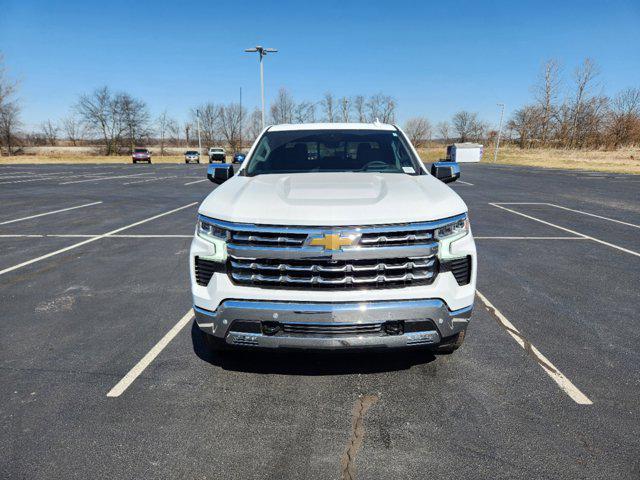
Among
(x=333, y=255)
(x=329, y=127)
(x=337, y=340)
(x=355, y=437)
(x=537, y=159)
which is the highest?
(x=537, y=159)

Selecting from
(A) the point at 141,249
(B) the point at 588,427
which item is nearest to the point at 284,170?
(B) the point at 588,427

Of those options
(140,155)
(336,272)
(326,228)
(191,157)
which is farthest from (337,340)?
(140,155)

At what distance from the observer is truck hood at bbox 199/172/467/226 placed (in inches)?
105

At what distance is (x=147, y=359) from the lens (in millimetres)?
3475

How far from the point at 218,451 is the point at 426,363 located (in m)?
1.79

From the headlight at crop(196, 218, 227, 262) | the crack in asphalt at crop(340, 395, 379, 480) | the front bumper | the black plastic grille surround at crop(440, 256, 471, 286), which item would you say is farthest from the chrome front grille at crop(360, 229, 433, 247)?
the crack in asphalt at crop(340, 395, 379, 480)

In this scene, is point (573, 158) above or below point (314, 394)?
above

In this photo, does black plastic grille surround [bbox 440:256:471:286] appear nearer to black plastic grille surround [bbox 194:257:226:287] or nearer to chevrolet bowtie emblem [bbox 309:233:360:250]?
chevrolet bowtie emblem [bbox 309:233:360:250]

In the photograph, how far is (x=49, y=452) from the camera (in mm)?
2398

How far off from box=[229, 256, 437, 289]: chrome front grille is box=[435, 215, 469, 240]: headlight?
0.18 metres

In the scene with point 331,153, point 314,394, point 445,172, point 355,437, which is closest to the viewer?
point 355,437

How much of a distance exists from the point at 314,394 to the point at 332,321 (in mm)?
703

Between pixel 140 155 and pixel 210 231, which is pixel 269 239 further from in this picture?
pixel 140 155

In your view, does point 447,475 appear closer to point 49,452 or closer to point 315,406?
point 315,406
